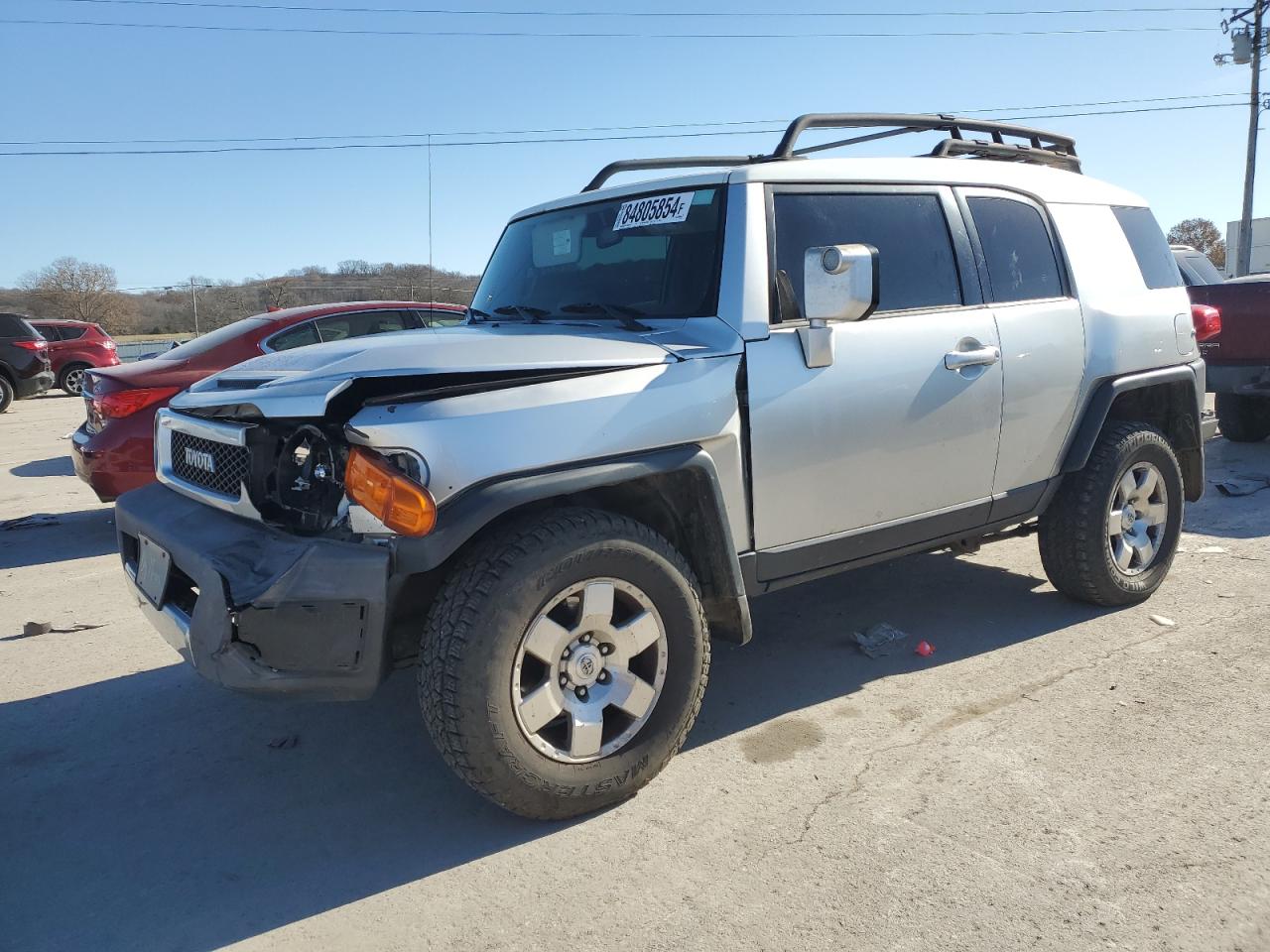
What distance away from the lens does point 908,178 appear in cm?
383

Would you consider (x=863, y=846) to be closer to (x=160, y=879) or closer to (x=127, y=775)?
(x=160, y=879)

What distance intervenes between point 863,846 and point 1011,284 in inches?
99.3

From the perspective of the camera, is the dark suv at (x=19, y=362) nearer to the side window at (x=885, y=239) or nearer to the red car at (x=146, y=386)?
the red car at (x=146, y=386)

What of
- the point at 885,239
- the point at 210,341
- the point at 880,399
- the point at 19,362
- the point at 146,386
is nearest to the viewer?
the point at 880,399

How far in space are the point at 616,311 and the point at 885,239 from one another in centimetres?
111

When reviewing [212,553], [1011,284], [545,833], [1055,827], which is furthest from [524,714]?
[1011,284]

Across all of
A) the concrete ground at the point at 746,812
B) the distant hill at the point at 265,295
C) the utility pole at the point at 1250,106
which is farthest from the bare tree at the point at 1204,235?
the concrete ground at the point at 746,812

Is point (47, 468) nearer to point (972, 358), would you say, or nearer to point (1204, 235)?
point (972, 358)

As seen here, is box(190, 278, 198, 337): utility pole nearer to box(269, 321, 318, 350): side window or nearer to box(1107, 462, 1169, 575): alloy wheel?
box(269, 321, 318, 350): side window

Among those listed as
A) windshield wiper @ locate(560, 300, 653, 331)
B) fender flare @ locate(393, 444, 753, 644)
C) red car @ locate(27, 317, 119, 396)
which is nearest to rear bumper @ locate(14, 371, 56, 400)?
red car @ locate(27, 317, 119, 396)

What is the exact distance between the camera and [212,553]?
276cm

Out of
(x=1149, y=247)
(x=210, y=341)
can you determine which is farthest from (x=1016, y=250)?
(x=210, y=341)

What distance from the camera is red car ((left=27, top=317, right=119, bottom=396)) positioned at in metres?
19.7

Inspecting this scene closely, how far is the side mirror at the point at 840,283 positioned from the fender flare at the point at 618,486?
0.63 meters
